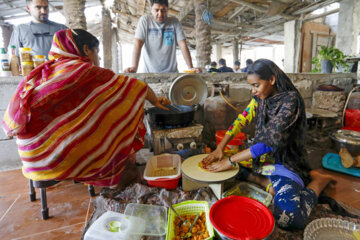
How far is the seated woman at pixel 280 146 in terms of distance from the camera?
5.16 feet

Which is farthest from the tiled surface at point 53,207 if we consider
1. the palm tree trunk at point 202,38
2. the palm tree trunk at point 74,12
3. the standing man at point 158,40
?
the palm tree trunk at point 202,38

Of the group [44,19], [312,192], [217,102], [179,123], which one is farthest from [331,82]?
[44,19]

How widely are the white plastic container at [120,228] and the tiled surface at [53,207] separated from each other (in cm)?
37

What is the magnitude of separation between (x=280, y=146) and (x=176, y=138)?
105 centimetres

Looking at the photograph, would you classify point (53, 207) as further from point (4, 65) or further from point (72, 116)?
point (4, 65)

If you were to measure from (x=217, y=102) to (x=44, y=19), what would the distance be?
261 cm

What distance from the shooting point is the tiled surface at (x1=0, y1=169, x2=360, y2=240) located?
4.96ft

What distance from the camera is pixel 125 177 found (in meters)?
2.06

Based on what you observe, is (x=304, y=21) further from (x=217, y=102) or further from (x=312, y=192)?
(x=312, y=192)

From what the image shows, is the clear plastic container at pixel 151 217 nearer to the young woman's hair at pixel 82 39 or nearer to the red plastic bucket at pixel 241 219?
the red plastic bucket at pixel 241 219

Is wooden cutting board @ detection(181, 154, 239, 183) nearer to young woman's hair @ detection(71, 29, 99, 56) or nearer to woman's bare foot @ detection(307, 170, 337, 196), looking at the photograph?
woman's bare foot @ detection(307, 170, 337, 196)

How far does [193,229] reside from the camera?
1.31 metres

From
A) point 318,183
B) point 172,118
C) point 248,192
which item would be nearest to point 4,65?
point 172,118

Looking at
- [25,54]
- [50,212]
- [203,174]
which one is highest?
[25,54]
